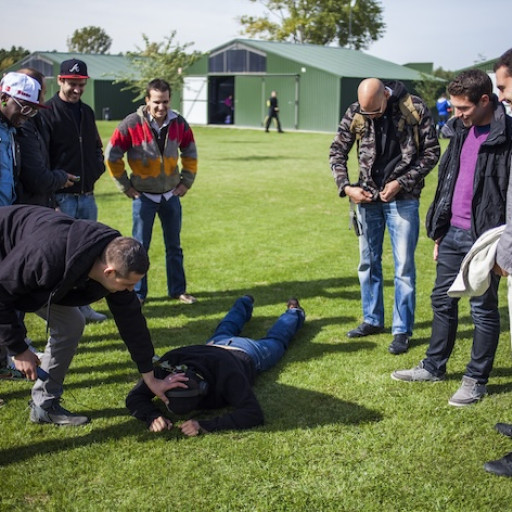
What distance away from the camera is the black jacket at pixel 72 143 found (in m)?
6.51

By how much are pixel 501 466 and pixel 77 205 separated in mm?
4583

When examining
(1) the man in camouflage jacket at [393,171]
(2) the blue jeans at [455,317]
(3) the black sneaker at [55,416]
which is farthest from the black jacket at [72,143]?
(2) the blue jeans at [455,317]

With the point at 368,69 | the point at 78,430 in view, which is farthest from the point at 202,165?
the point at 368,69

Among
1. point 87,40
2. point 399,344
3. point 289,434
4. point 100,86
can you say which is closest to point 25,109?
point 289,434

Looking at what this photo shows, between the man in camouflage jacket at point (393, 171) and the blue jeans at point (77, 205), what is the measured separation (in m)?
2.48

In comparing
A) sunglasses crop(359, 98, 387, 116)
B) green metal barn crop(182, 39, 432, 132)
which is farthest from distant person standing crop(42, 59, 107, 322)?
green metal barn crop(182, 39, 432, 132)

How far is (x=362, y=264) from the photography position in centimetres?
623

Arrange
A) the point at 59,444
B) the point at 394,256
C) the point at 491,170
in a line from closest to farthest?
1. the point at 59,444
2. the point at 491,170
3. the point at 394,256

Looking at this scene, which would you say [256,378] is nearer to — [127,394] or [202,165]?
[127,394]

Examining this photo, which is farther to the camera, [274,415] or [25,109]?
[25,109]

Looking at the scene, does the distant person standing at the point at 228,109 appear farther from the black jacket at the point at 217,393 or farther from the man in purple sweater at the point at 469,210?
the black jacket at the point at 217,393

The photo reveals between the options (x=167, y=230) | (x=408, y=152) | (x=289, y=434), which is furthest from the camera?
(x=167, y=230)

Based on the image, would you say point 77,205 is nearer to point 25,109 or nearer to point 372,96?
point 25,109

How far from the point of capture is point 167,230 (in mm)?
7305
